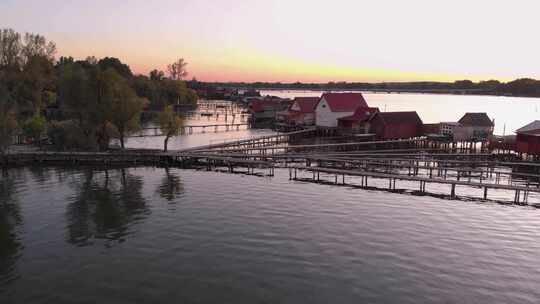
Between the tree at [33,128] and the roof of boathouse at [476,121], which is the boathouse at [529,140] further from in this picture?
the tree at [33,128]

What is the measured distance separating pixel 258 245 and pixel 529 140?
145ft

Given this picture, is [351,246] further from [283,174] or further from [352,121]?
[352,121]

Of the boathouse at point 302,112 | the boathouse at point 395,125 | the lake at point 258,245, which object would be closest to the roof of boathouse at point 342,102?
the boathouse at point 302,112

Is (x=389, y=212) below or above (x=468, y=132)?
below

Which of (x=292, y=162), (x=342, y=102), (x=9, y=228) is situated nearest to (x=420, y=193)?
(x=292, y=162)

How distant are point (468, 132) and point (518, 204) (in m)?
33.3

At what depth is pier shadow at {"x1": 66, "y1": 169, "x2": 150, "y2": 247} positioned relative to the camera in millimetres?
27281

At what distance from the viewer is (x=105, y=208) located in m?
33.1

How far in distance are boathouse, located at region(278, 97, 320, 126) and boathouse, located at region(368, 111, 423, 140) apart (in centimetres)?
1984

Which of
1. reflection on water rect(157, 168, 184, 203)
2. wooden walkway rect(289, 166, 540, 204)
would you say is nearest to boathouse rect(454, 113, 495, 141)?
wooden walkway rect(289, 166, 540, 204)

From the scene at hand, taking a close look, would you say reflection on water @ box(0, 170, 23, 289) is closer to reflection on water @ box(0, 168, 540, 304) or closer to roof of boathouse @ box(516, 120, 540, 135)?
reflection on water @ box(0, 168, 540, 304)

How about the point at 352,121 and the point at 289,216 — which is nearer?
the point at 289,216

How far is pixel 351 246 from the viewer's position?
2569cm

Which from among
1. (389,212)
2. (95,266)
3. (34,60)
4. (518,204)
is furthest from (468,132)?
(34,60)
